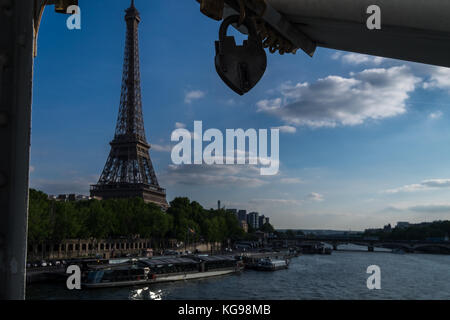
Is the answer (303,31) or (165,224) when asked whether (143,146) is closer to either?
(165,224)

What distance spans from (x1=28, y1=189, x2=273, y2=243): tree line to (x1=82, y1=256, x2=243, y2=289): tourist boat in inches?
296

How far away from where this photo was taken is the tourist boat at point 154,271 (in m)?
31.3

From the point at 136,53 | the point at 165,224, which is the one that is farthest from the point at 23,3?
the point at 136,53

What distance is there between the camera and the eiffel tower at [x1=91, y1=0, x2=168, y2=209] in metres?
68.5

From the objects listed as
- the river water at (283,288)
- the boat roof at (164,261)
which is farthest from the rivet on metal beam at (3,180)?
the boat roof at (164,261)

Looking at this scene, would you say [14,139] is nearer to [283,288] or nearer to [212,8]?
[212,8]

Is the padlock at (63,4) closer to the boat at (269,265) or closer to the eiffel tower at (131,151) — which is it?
the boat at (269,265)

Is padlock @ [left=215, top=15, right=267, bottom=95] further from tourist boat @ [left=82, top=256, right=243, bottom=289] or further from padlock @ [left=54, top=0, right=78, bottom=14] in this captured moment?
tourist boat @ [left=82, top=256, right=243, bottom=289]

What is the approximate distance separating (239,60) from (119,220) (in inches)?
2015

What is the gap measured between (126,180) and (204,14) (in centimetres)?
6869

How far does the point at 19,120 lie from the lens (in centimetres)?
161

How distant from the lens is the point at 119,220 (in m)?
51.2

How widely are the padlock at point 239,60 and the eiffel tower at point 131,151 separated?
66798 mm
